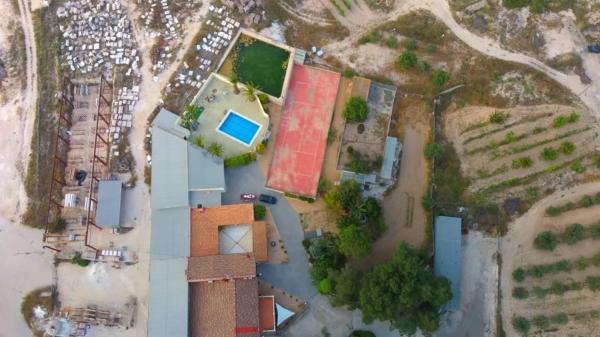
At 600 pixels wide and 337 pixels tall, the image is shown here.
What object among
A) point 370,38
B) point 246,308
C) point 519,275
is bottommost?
point 246,308

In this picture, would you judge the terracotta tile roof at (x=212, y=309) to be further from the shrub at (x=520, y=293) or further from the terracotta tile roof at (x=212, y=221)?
the shrub at (x=520, y=293)

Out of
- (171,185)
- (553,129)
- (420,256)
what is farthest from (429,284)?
(171,185)

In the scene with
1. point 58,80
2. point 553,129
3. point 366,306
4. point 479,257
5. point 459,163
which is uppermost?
point 58,80

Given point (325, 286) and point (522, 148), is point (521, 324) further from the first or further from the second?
point (325, 286)

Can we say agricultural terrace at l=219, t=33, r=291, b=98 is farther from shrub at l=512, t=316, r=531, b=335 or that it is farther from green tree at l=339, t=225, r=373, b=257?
shrub at l=512, t=316, r=531, b=335

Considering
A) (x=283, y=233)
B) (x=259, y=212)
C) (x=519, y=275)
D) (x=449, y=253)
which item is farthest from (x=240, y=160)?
(x=519, y=275)

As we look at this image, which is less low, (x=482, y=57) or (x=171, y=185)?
(x=482, y=57)

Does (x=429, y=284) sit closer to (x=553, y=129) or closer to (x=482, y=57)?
(x=553, y=129)
